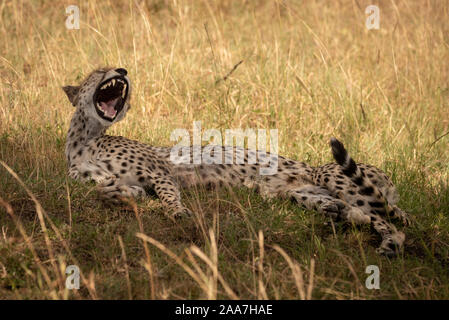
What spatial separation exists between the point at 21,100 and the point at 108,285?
281 centimetres

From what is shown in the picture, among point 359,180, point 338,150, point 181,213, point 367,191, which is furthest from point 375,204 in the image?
point 181,213

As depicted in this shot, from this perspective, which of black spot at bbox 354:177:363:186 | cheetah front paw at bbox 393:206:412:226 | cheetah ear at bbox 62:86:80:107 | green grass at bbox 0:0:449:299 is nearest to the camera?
green grass at bbox 0:0:449:299

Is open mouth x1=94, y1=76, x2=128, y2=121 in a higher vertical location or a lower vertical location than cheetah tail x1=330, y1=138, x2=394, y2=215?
higher

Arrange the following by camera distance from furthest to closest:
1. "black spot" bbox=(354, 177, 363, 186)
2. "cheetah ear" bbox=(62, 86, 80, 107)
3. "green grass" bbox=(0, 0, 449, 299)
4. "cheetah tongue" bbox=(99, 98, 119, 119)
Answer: "cheetah ear" bbox=(62, 86, 80, 107)
"cheetah tongue" bbox=(99, 98, 119, 119)
"black spot" bbox=(354, 177, 363, 186)
"green grass" bbox=(0, 0, 449, 299)

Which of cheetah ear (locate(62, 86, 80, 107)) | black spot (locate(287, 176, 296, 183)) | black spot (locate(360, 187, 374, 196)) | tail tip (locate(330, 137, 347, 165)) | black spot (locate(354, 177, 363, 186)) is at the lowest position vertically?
black spot (locate(287, 176, 296, 183))

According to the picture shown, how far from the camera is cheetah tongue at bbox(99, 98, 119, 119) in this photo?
4.43 meters

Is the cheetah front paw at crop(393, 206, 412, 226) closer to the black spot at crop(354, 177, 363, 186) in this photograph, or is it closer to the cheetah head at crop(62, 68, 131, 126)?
the black spot at crop(354, 177, 363, 186)

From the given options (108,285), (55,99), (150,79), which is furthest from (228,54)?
(108,285)

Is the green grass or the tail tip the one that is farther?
the tail tip

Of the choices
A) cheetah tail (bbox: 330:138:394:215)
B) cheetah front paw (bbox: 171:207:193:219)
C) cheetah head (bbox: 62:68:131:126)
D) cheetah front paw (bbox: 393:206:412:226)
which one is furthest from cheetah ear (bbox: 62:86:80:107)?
cheetah front paw (bbox: 393:206:412:226)

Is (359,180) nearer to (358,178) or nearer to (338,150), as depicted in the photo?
(358,178)

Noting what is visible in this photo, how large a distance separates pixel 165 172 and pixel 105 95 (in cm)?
80

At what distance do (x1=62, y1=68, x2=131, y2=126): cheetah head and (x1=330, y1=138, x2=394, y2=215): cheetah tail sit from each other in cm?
179

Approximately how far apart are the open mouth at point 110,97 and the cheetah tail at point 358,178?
180cm
